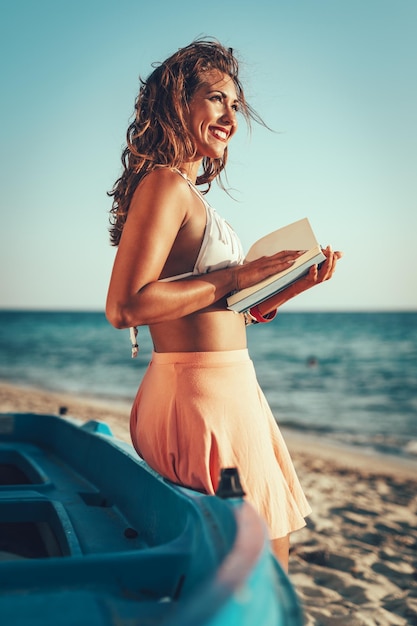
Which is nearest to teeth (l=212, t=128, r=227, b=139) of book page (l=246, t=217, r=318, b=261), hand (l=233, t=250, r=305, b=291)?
book page (l=246, t=217, r=318, b=261)

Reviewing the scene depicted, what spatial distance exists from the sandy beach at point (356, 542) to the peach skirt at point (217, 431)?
1946 mm

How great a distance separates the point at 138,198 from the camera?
1.83m

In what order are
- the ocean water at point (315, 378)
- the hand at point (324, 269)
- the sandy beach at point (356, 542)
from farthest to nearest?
1. the ocean water at point (315, 378)
2. the sandy beach at point (356, 542)
3. the hand at point (324, 269)

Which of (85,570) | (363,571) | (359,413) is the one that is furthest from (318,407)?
(85,570)

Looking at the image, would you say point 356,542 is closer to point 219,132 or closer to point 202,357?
point 202,357

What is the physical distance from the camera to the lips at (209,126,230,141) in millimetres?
2109

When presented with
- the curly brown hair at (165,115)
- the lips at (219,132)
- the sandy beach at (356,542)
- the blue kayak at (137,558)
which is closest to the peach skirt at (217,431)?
the blue kayak at (137,558)

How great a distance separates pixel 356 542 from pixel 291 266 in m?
3.88

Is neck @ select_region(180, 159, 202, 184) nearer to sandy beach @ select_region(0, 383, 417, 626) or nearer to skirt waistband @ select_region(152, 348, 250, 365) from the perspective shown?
skirt waistband @ select_region(152, 348, 250, 365)

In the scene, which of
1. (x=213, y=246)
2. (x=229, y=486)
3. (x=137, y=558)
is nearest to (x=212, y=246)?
(x=213, y=246)

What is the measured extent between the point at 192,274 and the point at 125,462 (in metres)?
0.92

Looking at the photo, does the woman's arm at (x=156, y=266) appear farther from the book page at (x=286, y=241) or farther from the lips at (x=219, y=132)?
the lips at (x=219, y=132)

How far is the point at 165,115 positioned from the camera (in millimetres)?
2043

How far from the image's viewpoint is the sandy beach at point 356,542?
3742mm
